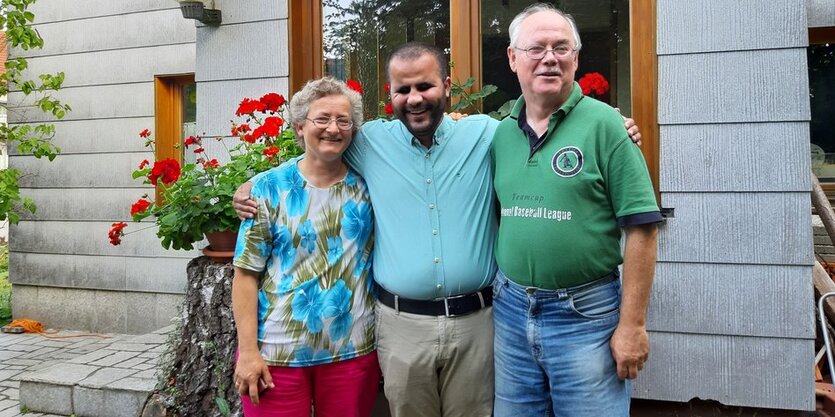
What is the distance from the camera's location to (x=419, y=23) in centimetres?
363

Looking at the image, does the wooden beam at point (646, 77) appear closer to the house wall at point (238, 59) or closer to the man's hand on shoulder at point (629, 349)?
the man's hand on shoulder at point (629, 349)

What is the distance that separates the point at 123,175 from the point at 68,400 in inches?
121

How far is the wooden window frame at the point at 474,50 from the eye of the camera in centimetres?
310

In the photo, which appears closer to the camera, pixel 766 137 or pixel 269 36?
pixel 766 137

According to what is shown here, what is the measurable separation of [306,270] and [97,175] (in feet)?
17.1

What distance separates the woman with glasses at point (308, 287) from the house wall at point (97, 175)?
4.18 meters

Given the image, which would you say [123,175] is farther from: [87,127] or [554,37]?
[554,37]

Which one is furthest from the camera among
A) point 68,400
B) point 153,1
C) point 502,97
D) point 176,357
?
point 153,1

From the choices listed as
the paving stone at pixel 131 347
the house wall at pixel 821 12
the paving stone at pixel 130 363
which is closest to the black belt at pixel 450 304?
the house wall at pixel 821 12

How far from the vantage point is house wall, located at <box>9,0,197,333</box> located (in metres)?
6.05

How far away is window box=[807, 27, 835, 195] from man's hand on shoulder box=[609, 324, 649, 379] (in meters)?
3.65

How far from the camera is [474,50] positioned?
11.4 feet

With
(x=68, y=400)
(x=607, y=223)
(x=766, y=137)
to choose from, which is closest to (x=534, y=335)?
(x=607, y=223)

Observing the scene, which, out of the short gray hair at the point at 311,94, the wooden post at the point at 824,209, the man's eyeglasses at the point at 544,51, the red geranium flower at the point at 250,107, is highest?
the red geranium flower at the point at 250,107
